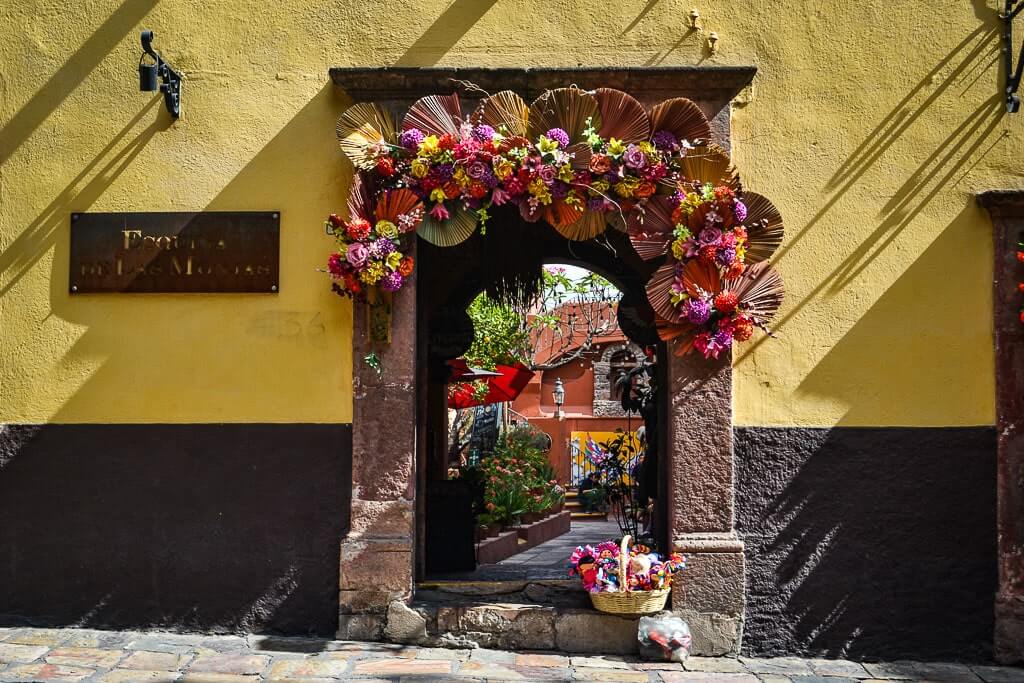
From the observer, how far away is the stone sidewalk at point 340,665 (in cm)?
533

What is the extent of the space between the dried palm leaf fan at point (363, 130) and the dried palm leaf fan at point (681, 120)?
1.52 metres

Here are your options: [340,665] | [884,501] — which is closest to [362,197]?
[340,665]

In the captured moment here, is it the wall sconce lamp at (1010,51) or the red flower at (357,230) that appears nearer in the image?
the red flower at (357,230)

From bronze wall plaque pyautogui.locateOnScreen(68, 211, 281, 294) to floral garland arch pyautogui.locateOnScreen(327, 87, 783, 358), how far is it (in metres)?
0.53

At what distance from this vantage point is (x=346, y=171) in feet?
20.1

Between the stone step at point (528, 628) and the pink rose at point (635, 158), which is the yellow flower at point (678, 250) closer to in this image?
the pink rose at point (635, 158)

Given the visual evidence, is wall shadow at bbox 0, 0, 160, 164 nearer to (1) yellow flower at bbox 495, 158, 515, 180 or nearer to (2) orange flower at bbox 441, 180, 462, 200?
(2) orange flower at bbox 441, 180, 462, 200

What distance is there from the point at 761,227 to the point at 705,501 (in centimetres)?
159

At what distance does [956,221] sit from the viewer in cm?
597

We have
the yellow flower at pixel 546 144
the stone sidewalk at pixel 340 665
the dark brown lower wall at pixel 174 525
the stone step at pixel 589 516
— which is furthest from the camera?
the stone step at pixel 589 516

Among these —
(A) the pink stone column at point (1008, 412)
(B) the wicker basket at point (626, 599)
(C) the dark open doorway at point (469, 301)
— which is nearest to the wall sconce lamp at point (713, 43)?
(C) the dark open doorway at point (469, 301)

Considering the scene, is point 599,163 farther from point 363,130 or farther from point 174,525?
point 174,525

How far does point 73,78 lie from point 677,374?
403 cm

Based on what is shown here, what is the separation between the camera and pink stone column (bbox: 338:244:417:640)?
19.4ft
